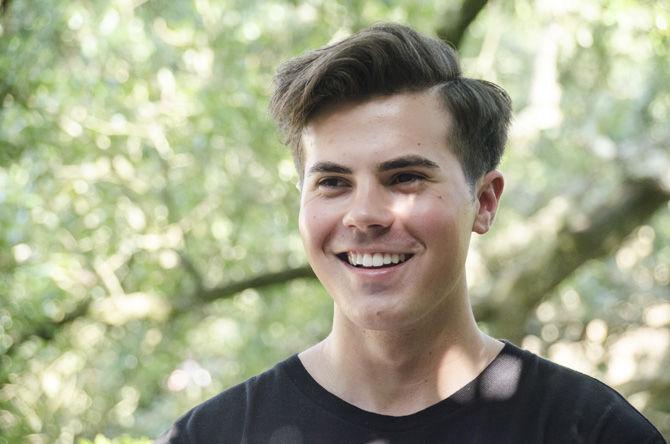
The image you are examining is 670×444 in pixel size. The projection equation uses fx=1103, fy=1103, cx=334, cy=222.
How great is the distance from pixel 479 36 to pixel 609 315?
2342 mm

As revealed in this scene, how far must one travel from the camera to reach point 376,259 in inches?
82.7

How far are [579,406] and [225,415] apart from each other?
2.37 feet

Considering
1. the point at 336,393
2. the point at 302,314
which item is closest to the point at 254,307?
the point at 302,314

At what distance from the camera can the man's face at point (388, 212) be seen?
2.08 meters

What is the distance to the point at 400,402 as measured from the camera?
2189 millimetres

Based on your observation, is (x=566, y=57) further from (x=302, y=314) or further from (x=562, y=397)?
(x=562, y=397)

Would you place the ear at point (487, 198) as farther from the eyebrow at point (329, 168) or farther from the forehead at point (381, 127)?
the eyebrow at point (329, 168)

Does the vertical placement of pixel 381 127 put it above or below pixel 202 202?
above

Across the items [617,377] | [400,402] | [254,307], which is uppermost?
[400,402]

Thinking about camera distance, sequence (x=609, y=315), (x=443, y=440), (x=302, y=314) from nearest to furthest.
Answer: (x=443, y=440), (x=302, y=314), (x=609, y=315)

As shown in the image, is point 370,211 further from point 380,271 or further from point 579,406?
point 579,406

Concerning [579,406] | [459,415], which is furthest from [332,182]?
[579,406]

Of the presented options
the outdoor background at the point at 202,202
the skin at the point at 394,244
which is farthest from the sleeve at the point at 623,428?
the outdoor background at the point at 202,202

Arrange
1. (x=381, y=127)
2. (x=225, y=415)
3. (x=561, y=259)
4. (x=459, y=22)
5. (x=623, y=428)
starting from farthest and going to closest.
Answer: (x=561, y=259), (x=459, y=22), (x=225, y=415), (x=381, y=127), (x=623, y=428)
